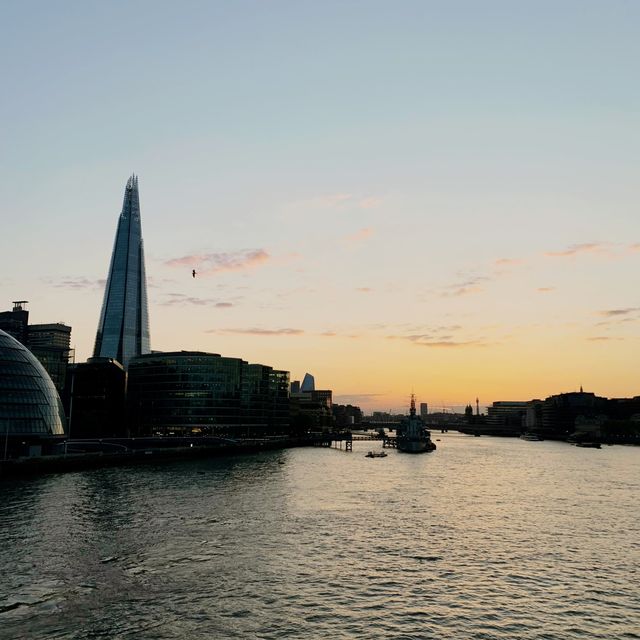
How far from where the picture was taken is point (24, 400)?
430 feet

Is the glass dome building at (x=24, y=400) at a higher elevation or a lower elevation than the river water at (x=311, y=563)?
higher

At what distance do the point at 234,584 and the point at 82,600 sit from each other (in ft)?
35.7

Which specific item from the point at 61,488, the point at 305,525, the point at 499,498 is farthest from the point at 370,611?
the point at 61,488

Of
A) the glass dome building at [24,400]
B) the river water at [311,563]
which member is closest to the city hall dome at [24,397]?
the glass dome building at [24,400]

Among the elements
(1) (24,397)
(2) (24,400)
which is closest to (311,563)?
(2) (24,400)

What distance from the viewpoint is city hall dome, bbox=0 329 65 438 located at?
127m

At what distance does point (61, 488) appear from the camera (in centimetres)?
9731

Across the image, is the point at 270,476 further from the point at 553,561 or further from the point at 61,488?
the point at 553,561

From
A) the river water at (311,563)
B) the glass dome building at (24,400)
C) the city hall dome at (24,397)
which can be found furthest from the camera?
the city hall dome at (24,397)

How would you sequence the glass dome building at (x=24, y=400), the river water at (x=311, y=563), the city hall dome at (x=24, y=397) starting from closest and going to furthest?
the river water at (x=311, y=563) < the glass dome building at (x=24, y=400) < the city hall dome at (x=24, y=397)

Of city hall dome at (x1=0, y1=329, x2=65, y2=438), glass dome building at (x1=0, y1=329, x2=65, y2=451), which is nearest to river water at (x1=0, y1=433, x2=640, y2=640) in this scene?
glass dome building at (x1=0, y1=329, x2=65, y2=451)

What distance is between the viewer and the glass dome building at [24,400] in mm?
126188

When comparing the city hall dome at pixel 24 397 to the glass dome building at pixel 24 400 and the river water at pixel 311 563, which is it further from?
the river water at pixel 311 563

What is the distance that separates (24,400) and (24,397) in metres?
0.81
